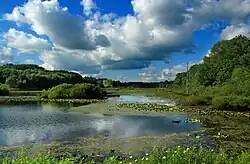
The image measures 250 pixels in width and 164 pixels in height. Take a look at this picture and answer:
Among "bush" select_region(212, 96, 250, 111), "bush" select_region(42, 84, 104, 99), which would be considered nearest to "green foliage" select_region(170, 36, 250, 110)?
"bush" select_region(212, 96, 250, 111)

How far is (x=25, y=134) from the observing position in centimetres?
2284

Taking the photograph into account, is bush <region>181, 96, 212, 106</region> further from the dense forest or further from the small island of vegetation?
the dense forest

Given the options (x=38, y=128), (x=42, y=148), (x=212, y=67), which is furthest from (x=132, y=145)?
(x=212, y=67)

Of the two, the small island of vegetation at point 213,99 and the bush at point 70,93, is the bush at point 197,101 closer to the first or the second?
the small island of vegetation at point 213,99

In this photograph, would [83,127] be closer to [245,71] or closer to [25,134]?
[25,134]

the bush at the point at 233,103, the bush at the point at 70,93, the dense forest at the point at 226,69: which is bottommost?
the bush at the point at 233,103

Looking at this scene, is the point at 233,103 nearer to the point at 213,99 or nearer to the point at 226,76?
the point at 213,99

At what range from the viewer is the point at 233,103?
4462cm

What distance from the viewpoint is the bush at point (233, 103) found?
1713 inches

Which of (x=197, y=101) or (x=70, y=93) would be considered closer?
(x=197, y=101)

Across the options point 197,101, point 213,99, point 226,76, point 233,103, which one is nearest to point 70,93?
point 197,101

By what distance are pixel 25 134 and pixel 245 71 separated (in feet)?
136

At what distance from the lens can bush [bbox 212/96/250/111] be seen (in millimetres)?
43500

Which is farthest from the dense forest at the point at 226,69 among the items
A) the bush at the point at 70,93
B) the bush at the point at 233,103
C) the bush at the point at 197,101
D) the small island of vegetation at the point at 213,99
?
the bush at the point at 70,93
